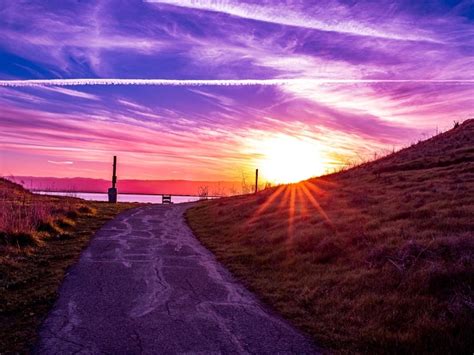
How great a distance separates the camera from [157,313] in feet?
24.3

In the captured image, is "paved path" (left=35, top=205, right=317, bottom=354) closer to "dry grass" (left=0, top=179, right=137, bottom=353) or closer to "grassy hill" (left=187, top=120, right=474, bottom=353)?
"dry grass" (left=0, top=179, right=137, bottom=353)

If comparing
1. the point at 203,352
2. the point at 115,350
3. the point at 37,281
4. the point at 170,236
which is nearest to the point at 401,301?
the point at 203,352

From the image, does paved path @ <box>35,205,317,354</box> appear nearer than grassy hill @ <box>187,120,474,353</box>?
Yes

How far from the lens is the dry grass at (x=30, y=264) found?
645 cm

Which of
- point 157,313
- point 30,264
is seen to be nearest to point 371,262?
point 157,313

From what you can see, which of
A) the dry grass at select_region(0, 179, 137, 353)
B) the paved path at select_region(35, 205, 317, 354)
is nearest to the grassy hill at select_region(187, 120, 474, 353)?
the paved path at select_region(35, 205, 317, 354)

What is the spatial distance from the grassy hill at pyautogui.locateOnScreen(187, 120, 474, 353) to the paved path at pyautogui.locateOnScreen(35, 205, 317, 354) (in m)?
0.75

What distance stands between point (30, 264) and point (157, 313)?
17.7 feet

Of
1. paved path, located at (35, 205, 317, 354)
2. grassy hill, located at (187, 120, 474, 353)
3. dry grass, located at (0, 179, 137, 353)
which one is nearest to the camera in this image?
paved path, located at (35, 205, 317, 354)

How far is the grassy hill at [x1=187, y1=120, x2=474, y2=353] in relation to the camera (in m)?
6.61

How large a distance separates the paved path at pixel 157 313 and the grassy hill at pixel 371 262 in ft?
2.47

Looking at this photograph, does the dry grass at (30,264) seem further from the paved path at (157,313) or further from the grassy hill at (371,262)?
the grassy hill at (371,262)

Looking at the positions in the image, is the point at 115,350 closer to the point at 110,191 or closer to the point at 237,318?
the point at 237,318

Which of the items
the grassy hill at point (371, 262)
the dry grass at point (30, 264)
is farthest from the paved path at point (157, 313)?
the grassy hill at point (371, 262)
